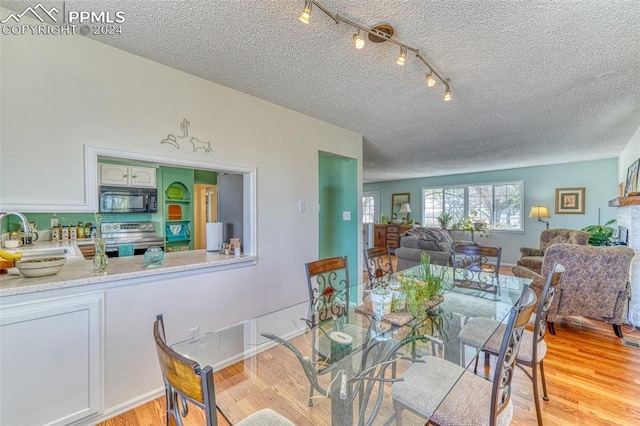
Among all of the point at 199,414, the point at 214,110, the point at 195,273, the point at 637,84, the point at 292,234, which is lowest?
the point at 199,414

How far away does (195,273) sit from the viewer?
6.96ft

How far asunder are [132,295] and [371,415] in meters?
1.64

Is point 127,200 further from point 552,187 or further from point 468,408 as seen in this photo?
point 552,187

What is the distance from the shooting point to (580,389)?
1979 mm

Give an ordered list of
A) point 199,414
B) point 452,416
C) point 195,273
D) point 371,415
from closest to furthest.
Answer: point 452,416
point 371,415
point 199,414
point 195,273

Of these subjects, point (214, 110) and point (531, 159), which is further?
point (531, 159)

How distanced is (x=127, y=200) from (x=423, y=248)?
491cm

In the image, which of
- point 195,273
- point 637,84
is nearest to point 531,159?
point 637,84

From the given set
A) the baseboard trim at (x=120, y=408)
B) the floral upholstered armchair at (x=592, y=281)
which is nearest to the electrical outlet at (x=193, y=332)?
the baseboard trim at (x=120, y=408)

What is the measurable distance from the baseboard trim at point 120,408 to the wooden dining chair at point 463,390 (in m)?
1.66

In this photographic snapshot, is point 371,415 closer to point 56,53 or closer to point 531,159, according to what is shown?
point 56,53

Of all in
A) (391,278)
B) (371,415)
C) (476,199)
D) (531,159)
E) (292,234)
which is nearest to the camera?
(371,415)

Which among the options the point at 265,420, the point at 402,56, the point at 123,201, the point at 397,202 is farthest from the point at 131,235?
the point at 397,202

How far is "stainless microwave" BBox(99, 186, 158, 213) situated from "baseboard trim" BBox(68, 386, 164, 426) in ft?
10.6
